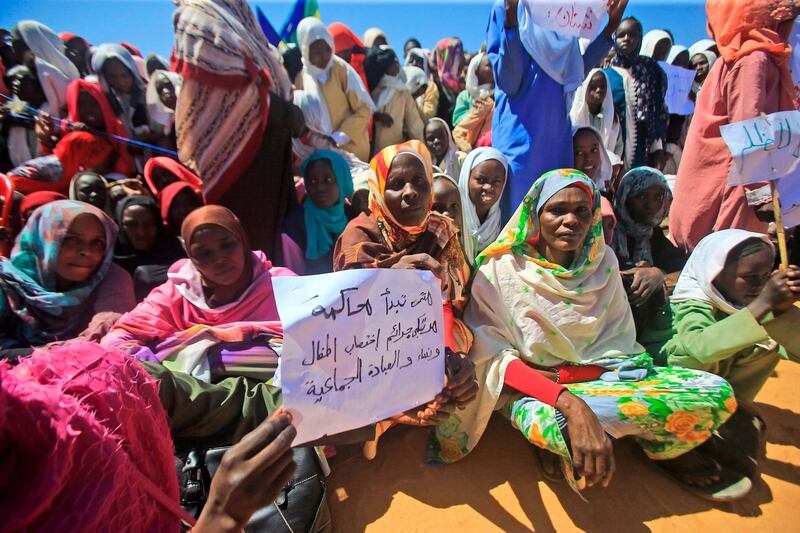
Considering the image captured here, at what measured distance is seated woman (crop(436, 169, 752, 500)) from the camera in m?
2.01

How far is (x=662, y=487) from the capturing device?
7.14ft

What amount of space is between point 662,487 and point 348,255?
83.6 inches

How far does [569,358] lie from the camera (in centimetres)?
231

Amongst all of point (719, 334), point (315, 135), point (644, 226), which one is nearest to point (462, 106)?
point (315, 135)

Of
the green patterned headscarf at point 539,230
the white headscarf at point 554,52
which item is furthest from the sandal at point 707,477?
the white headscarf at point 554,52

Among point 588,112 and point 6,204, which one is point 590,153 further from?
point 6,204

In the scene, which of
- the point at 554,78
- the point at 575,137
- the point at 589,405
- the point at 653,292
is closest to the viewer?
the point at 589,405

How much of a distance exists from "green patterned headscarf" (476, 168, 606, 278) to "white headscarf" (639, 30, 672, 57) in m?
6.78

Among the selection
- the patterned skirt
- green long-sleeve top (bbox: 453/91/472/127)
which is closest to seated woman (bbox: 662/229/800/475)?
the patterned skirt

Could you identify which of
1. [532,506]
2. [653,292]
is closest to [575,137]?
[653,292]

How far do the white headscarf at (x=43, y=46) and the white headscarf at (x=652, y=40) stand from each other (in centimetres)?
921

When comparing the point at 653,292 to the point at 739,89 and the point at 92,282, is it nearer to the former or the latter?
the point at 739,89

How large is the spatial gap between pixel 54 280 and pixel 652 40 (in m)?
9.36

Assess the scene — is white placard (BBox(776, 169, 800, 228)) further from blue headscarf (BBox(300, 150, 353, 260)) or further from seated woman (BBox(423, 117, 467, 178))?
blue headscarf (BBox(300, 150, 353, 260))
